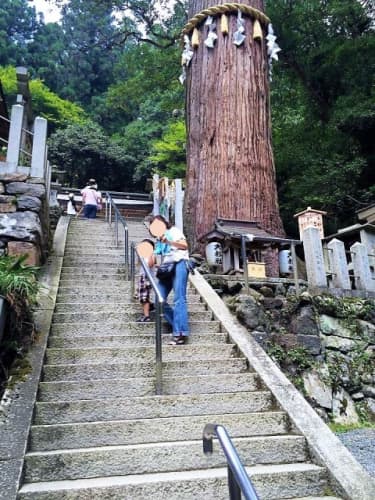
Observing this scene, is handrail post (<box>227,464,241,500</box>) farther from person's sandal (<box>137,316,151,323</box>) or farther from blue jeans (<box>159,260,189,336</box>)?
person's sandal (<box>137,316,151,323</box>)

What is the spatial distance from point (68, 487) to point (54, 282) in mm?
3188

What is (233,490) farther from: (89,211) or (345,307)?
(89,211)

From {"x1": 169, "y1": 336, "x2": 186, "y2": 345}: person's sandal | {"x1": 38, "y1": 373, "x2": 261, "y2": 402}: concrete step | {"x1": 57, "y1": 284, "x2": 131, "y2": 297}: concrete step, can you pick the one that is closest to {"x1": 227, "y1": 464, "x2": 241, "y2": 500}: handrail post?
{"x1": 38, "y1": 373, "x2": 261, "y2": 402}: concrete step

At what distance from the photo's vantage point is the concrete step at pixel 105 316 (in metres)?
4.64

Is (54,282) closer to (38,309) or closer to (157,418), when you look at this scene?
(38,309)

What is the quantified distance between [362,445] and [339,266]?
2694mm

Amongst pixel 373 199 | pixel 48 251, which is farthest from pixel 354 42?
pixel 48 251

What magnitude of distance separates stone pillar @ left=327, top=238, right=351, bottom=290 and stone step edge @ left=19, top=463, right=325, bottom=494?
357 centimetres

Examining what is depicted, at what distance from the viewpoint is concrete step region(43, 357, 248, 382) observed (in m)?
3.71

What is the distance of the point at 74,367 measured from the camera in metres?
3.74

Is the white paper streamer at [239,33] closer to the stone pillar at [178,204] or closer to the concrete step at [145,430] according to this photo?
the stone pillar at [178,204]

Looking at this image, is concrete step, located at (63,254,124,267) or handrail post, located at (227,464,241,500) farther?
concrete step, located at (63,254,124,267)

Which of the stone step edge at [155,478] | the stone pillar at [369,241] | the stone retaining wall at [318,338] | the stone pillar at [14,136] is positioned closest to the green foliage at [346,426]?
the stone retaining wall at [318,338]

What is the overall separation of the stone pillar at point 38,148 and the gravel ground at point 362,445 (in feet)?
16.4
